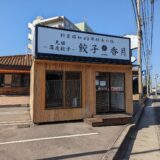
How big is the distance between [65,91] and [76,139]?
3714mm

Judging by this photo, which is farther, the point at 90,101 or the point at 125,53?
the point at 125,53

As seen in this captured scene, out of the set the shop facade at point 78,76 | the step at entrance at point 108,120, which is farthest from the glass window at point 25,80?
the step at entrance at point 108,120

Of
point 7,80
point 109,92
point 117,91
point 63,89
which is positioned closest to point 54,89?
point 63,89

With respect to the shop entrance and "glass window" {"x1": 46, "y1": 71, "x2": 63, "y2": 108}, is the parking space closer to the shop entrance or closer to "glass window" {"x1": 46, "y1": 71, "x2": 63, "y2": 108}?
"glass window" {"x1": 46, "y1": 71, "x2": 63, "y2": 108}

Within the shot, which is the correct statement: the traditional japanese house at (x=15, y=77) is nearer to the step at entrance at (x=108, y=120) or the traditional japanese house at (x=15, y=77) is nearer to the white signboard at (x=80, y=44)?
the white signboard at (x=80, y=44)

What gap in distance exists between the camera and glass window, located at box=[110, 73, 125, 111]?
44.4 ft

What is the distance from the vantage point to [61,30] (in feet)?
39.9

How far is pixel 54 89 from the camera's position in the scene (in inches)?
473

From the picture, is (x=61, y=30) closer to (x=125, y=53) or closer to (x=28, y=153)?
(x=125, y=53)

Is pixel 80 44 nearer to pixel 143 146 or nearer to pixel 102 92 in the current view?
pixel 102 92

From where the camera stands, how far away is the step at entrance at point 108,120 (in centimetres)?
1169

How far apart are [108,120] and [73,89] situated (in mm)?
2111

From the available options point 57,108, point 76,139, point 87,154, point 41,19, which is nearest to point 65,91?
point 57,108

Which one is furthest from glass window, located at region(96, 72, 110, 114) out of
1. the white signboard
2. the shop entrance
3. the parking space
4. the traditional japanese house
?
the traditional japanese house
